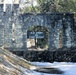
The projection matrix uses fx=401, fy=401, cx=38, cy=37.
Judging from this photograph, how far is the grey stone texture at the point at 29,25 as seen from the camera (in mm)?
22328

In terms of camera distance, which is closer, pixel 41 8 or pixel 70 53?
pixel 70 53

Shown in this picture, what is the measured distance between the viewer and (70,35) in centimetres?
2266

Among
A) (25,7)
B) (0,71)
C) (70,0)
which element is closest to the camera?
(0,71)

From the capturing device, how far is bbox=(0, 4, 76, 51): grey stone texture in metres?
22.3

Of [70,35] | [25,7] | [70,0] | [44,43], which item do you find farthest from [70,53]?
[25,7]

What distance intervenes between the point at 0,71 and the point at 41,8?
23646mm

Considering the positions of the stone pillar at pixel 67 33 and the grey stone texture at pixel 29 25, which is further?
the stone pillar at pixel 67 33

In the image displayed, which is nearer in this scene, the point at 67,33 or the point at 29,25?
Answer: the point at 29,25

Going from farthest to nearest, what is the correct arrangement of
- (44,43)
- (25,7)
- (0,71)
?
(25,7)
(44,43)
(0,71)

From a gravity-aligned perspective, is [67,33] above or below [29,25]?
below

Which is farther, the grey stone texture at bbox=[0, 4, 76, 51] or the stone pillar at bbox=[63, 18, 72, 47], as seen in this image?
the stone pillar at bbox=[63, 18, 72, 47]

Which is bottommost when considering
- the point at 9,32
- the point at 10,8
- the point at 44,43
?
the point at 44,43

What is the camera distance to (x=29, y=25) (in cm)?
2239

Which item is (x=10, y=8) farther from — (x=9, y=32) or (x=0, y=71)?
(x=0, y=71)
